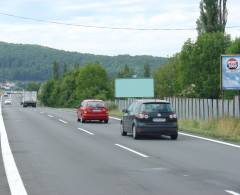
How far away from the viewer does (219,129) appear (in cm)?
2905

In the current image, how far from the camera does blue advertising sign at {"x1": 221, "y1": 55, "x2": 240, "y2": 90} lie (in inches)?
1298

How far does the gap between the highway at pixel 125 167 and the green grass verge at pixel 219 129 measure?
9.25 ft

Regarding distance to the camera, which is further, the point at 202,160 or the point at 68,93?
the point at 68,93

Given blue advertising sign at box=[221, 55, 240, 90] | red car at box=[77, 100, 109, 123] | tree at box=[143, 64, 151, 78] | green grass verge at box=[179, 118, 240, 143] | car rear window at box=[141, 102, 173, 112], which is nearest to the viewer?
car rear window at box=[141, 102, 173, 112]

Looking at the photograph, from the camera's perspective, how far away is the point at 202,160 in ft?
54.0

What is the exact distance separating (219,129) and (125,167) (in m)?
15.0

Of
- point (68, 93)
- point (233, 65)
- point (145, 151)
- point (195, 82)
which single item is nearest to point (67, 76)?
point (68, 93)

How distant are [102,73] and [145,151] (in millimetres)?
123054

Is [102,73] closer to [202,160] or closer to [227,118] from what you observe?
[227,118]

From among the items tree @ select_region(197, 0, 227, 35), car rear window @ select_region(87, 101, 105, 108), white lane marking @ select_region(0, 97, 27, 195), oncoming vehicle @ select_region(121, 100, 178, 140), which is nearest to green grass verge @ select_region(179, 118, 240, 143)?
oncoming vehicle @ select_region(121, 100, 178, 140)

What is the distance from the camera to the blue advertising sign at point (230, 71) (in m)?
33.0

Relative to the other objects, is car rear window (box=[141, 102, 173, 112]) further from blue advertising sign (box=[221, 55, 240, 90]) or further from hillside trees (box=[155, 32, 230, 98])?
hillside trees (box=[155, 32, 230, 98])

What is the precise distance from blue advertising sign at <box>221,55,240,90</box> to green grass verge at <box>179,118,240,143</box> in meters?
2.02

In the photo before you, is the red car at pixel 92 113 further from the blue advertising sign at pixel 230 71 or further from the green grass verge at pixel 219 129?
the blue advertising sign at pixel 230 71
